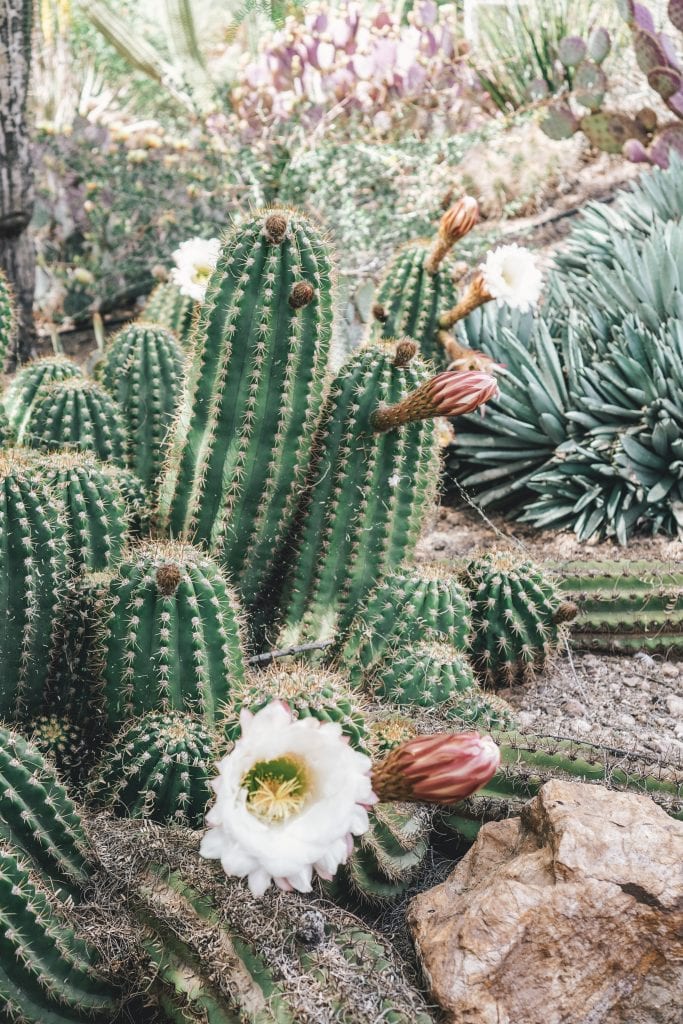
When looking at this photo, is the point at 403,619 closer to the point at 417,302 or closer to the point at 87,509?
the point at 87,509

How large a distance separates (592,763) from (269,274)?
1.40 meters

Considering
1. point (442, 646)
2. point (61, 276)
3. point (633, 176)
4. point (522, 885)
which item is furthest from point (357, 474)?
point (633, 176)

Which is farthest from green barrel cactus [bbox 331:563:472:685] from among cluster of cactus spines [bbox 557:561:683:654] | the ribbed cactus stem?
the ribbed cactus stem

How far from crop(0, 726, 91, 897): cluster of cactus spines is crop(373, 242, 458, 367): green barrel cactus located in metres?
2.35

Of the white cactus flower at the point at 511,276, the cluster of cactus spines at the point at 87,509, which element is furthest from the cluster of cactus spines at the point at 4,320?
the white cactus flower at the point at 511,276

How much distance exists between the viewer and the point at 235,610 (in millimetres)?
2264

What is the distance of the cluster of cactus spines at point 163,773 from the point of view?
200 centimetres

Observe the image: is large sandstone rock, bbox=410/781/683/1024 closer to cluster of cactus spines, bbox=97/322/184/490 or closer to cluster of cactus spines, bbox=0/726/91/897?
cluster of cactus spines, bbox=0/726/91/897

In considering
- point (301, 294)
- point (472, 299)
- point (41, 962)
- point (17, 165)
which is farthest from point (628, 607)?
point (17, 165)

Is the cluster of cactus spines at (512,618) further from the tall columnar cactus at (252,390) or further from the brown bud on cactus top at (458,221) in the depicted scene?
the brown bud on cactus top at (458,221)

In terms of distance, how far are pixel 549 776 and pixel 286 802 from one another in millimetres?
814

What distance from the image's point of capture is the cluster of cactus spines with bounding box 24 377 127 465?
9.63ft

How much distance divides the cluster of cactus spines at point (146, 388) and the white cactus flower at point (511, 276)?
1043mm

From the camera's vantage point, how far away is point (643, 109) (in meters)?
7.00
